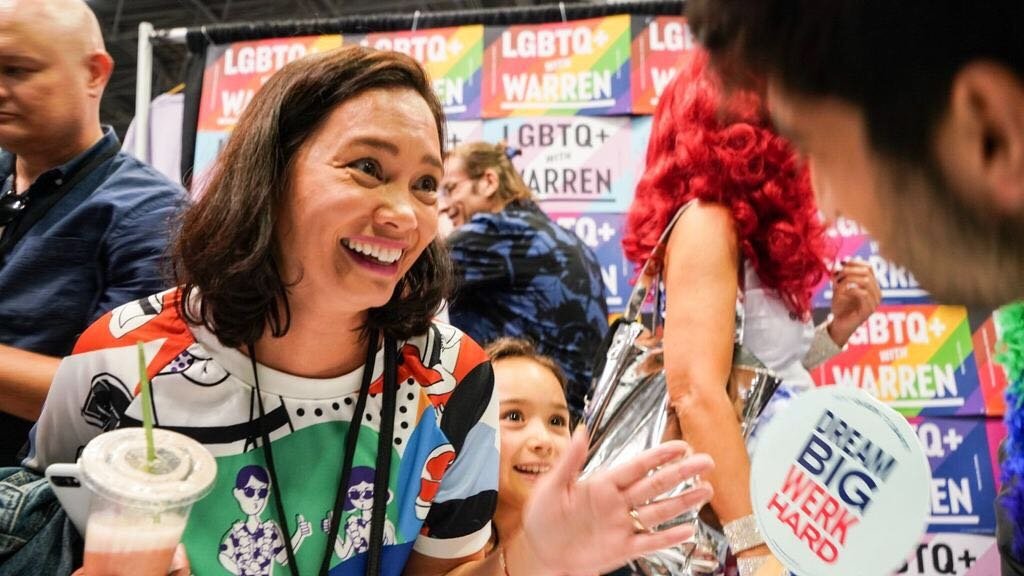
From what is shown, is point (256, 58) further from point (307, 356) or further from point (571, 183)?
point (307, 356)

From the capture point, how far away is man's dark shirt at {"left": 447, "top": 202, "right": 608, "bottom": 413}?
2.62 metres

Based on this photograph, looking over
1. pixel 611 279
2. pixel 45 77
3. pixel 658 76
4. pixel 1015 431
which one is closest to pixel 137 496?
pixel 45 77

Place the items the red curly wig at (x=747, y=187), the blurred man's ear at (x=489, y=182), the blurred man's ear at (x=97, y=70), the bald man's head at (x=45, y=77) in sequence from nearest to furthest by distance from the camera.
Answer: the red curly wig at (x=747, y=187)
the bald man's head at (x=45, y=77)
the blurred man's ear at (x=97, y=70)
the blurred man's ear at (x=489, y=182)

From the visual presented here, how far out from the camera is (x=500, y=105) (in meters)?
3.79

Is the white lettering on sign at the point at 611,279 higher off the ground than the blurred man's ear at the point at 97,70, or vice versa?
the blurred man's ear at the point at 97,70

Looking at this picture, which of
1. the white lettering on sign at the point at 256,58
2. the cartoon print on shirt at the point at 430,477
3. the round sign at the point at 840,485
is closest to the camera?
the round sign at the point at 840,485

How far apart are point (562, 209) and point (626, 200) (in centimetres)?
27

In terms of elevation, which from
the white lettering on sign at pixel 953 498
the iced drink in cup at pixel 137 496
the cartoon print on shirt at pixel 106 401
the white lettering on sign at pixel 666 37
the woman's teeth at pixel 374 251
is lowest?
the white lettering on sign at pixel 953 498

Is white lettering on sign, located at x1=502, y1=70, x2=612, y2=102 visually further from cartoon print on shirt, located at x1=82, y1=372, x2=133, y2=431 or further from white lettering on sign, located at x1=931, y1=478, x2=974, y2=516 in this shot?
cartoon print on shirt, located at x1=82, y1=372, x2=133, y2=431

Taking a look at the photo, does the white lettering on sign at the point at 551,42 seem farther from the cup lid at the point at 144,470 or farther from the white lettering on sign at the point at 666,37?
the cup lid at the point at 144,470

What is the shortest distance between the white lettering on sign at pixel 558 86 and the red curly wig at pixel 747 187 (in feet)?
6.49

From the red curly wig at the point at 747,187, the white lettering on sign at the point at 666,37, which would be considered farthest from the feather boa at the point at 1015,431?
the white lettering on sign at the point at 666,37

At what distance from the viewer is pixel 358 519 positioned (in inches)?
56.5

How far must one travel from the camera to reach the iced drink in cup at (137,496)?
3.43 feet
